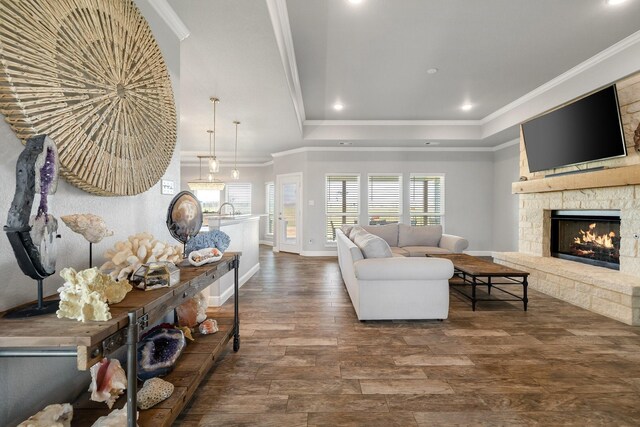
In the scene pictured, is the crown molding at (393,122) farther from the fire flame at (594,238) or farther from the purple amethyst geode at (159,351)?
the purple amethyst geode at (159,351)

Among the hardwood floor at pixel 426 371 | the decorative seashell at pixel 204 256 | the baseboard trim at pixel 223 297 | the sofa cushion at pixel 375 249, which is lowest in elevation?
the hardwood floor at pixel 426 371

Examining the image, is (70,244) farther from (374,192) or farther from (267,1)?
(374,192)

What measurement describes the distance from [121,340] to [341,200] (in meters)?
6.53

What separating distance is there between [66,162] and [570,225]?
19.4ft

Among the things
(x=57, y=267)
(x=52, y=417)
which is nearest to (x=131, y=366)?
(x=52, y=417)

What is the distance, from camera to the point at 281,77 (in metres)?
3.52

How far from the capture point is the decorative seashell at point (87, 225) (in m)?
1.16

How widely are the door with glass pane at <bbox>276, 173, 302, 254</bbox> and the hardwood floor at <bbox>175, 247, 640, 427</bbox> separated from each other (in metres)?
4.22

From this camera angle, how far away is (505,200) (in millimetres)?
6781

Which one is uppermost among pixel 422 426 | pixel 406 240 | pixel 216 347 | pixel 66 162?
pixel 66 162

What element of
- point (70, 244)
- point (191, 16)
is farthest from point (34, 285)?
point (191, 16)

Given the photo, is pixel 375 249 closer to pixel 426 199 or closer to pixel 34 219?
pixel 34 219

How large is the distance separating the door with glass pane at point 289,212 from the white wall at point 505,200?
4.81 metres

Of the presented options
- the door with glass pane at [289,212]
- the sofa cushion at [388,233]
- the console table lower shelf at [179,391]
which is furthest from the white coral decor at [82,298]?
the door with glass pane at [289,212]
